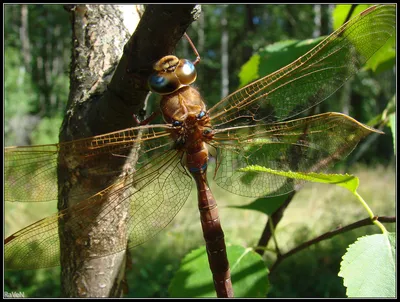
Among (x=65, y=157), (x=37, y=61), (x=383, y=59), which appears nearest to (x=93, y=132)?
(x=65, y=157)

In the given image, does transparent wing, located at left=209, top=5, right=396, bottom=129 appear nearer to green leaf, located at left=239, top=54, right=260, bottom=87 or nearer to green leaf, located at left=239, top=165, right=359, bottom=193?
green leaf, located at left=239, top=165, right=359, bottom=193

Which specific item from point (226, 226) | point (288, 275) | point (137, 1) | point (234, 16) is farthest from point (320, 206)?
point (234, 16)

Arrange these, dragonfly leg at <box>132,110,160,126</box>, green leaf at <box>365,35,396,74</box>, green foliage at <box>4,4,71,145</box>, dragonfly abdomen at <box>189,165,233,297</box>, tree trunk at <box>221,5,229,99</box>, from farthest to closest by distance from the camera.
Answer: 1. green foliage at <box>4,4,71,145</box>
2. tree trunk at <box>221,5,229,99</box>
3. green leaf at <box>365,35,396,74</box>
4. dragonfly abdomen at <box>189,165,233,297</box>
5. dragonfly leg at <box>132,110,160,126</box>

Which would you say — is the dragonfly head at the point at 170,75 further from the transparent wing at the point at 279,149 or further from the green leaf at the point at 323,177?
the green leaf at the point at 323,177

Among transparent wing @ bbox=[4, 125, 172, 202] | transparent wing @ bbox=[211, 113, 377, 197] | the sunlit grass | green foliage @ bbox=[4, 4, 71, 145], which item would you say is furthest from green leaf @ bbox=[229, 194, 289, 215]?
green foliage @ bbox=[4, 4, 71, 145]

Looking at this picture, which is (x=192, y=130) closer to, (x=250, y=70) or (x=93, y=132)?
(x=93, y=132)

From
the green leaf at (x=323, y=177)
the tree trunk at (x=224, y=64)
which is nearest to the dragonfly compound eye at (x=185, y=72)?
the green leaf at (x=323, y=177)

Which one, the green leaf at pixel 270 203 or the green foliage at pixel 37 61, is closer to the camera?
the green leaf at pixel 270 203
